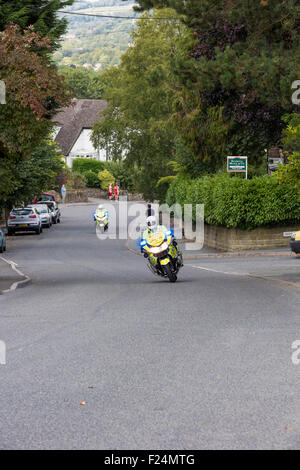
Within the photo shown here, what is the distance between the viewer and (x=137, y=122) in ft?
207

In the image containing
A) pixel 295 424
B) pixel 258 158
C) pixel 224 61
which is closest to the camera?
pixel 295 424

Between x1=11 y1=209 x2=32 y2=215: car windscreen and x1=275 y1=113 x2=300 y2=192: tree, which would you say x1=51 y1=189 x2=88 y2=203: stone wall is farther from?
x1=275 y1=113 x2=300 y2=192: tree

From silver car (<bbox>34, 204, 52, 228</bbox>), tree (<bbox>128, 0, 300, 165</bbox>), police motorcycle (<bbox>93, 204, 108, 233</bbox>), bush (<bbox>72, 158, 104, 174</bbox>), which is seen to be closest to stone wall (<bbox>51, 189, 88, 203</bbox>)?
bush (<bbox>72, 158, 104, 174</bbox>)

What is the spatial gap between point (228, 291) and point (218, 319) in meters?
5.25

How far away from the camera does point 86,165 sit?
113 m

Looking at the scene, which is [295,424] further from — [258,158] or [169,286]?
[258,158]

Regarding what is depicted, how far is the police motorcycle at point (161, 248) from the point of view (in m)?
20.7

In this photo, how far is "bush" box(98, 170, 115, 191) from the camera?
108 meters

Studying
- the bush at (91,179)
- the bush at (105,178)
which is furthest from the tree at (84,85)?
the bush at (105,178)

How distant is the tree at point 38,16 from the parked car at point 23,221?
19733 millimetres

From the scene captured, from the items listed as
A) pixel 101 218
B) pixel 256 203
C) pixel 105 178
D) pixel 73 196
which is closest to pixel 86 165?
pixel 105 178

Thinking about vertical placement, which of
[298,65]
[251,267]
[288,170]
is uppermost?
[298,65]

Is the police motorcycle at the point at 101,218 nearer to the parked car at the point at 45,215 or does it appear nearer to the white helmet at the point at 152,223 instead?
the parked car at the point at 45,215
